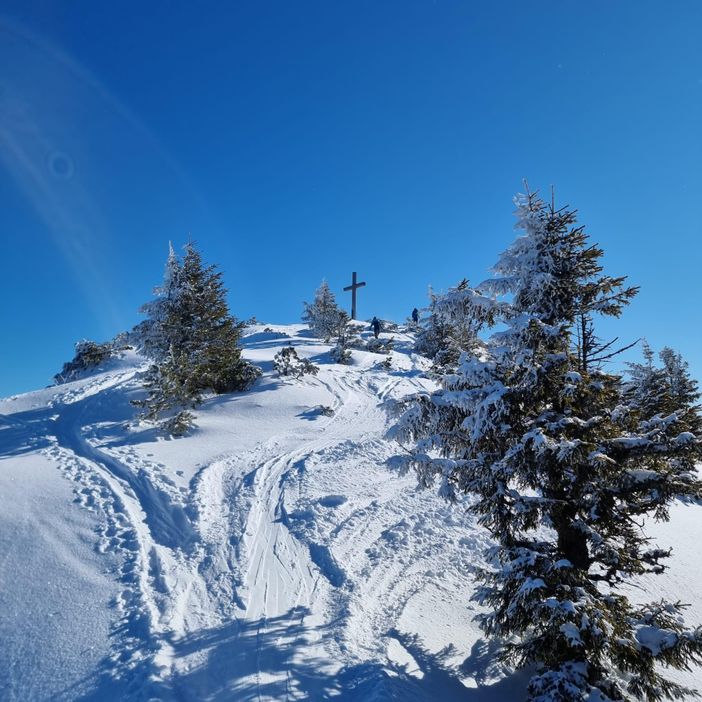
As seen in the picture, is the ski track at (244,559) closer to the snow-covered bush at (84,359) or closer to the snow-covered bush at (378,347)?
the snow-covered bush at (84,359)

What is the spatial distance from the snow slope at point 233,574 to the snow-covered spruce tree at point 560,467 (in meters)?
1.42

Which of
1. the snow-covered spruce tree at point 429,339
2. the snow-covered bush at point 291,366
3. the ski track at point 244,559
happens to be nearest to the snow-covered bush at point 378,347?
the snow-covered spruce tree at point 429,339

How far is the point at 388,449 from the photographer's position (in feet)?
47.4

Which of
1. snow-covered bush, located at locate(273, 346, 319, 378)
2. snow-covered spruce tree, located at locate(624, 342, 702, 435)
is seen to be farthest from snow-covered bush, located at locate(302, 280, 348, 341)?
snow-covered spruce tree, located at locate(624, 342, 702, 435)

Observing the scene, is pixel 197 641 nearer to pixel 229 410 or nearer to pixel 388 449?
pixel 388 449

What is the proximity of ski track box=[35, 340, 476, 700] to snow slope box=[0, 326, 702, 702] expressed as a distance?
0.03m

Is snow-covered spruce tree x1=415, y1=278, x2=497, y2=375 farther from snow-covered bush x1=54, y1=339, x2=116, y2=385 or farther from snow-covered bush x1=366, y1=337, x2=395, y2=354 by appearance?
snow-covered bush x1=54, y1=339, x2=116, y2=385

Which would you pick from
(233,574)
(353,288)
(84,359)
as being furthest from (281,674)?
(353,288)

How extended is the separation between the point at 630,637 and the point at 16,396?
25557mm

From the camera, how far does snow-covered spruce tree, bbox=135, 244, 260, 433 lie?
17.7 m

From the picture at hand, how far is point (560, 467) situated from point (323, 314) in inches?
1422

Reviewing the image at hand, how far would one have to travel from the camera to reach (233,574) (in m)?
7.08

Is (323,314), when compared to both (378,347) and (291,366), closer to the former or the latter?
(378,347)

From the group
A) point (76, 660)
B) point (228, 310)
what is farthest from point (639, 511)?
point (228, 310)
